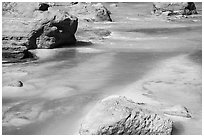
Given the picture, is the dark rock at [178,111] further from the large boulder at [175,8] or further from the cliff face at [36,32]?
the large boulder at [175,8]

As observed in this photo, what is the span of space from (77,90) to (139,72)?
83.3 inches

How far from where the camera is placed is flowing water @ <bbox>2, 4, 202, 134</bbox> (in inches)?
266

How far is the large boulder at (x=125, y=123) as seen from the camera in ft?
18.0

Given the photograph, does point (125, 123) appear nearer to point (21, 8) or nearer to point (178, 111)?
point (178, 111)

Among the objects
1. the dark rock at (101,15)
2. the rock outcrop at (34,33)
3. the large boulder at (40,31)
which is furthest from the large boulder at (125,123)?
the dark rock at (101,15)

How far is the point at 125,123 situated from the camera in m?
5.55

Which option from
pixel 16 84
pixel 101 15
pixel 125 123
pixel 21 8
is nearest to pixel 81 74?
pixel 16 84

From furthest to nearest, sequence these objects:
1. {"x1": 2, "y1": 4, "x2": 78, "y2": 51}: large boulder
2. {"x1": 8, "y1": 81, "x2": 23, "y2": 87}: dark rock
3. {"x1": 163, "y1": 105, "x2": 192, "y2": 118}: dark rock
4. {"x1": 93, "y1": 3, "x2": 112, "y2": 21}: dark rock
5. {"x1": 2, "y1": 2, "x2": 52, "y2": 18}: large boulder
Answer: {"x1": 93, "y1": 3, "x2": 112, "y2": 21}: dark rock → {"x1": 2, "y1": 2, "x2": 52, "y2": 18}: large boulder → {"x1": 2, "y1": 4, "x2": 78, "y2": 51}: large boulder → {"x1": 8, "y1": 81, "x2": 23, "y2": 87}: dark rock → {"x1": 163, "y1": 105, "x2": 192, "y2": 118}: dark rock

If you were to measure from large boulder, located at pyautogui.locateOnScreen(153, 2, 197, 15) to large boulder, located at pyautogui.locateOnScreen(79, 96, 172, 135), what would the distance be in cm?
1785

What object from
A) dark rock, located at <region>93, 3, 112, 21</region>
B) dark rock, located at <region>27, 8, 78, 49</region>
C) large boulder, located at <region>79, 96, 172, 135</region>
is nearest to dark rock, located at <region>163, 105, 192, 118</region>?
large boulder, located at <region>79, 96, 172, 135</region>

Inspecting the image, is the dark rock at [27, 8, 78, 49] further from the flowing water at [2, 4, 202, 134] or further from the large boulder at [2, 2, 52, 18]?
the large boulder at [2, 2, 52, 18]

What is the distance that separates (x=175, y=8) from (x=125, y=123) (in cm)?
1895

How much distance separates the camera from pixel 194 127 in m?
6.25

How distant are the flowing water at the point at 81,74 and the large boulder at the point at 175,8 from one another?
22.9ft
